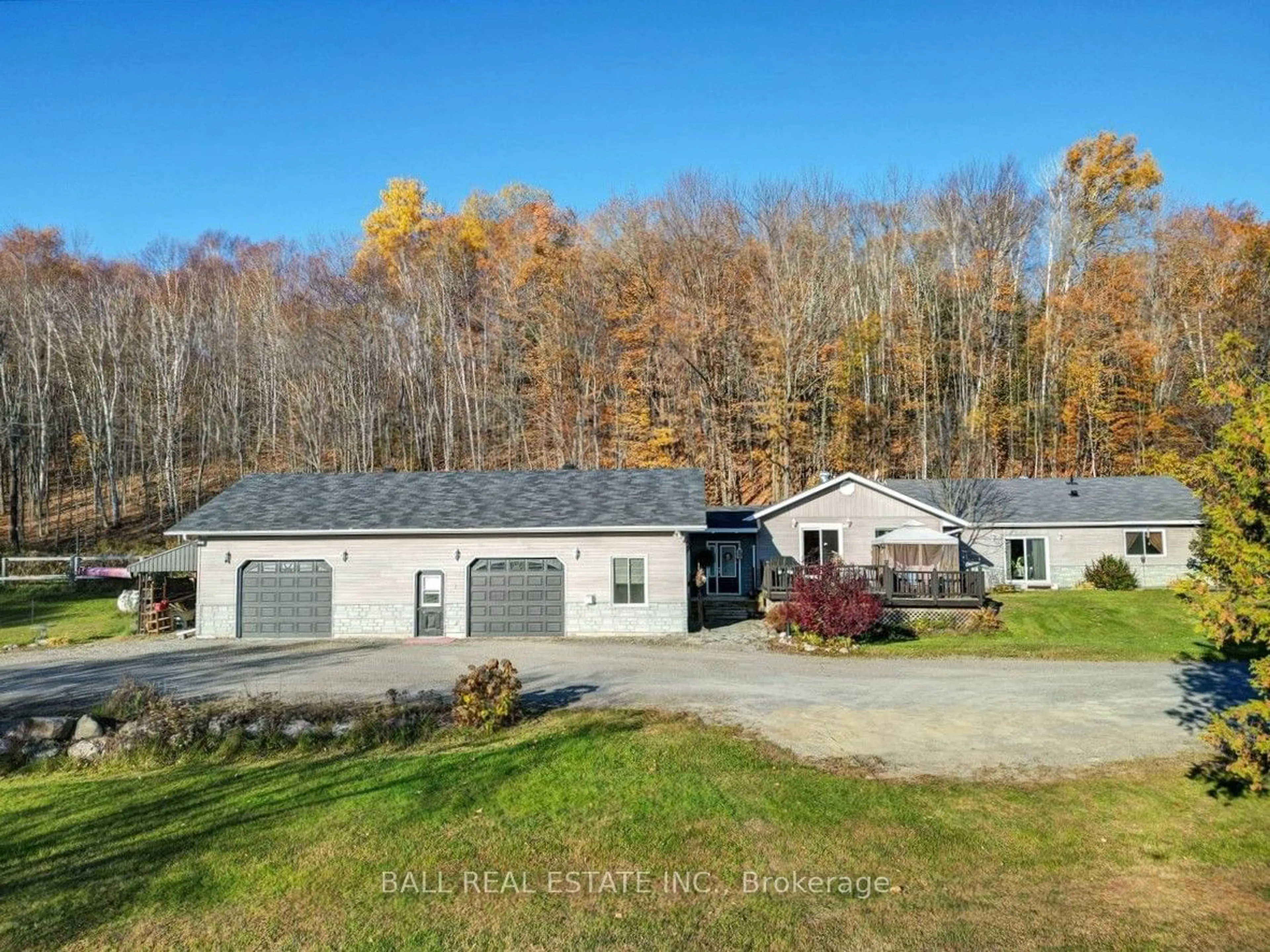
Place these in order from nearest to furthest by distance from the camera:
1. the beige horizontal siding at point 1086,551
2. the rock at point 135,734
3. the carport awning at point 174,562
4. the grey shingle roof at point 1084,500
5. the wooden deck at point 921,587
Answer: the rock at point 135,734
the wooden deck at point 921,587
the carport awning at point 174,562
the beige horizontal siding at point 1086,551
the grey shingle roof at point 1084,500

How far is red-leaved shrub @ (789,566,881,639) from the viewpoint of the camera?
18984 millimetres

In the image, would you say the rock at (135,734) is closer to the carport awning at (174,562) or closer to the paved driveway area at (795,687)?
the paved driveway area at (795,687)

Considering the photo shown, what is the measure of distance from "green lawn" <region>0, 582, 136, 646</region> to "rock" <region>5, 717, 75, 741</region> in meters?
11.2

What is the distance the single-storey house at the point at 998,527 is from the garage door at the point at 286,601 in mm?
13629

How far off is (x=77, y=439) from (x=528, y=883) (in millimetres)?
46150

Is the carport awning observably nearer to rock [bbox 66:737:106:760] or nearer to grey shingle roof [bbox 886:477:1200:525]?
rock [bbox 66:737:106:760]

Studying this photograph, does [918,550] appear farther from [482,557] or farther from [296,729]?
[296,729]

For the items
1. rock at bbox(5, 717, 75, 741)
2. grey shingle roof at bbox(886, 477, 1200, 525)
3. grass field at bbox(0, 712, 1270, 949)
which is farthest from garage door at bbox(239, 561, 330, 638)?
grey shingle roof at bbox(886, 477, 1200, 525)

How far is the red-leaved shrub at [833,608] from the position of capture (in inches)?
747

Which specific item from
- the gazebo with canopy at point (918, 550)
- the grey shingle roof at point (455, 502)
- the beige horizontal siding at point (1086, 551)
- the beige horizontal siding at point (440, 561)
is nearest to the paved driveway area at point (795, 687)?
the beige horizontal siding at point (440, 561)

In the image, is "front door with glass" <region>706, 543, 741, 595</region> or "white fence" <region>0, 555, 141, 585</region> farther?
"white fence" <region>0, 555, 141, 585</region>

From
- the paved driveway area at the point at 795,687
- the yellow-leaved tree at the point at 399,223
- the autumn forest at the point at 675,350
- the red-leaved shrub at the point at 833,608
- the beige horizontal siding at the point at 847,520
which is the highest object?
the yellow-leaved tree at the point at 399,223

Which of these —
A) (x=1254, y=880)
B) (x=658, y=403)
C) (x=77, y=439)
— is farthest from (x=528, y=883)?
(x=77, y=439)

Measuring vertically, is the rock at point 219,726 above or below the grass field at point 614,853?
above
